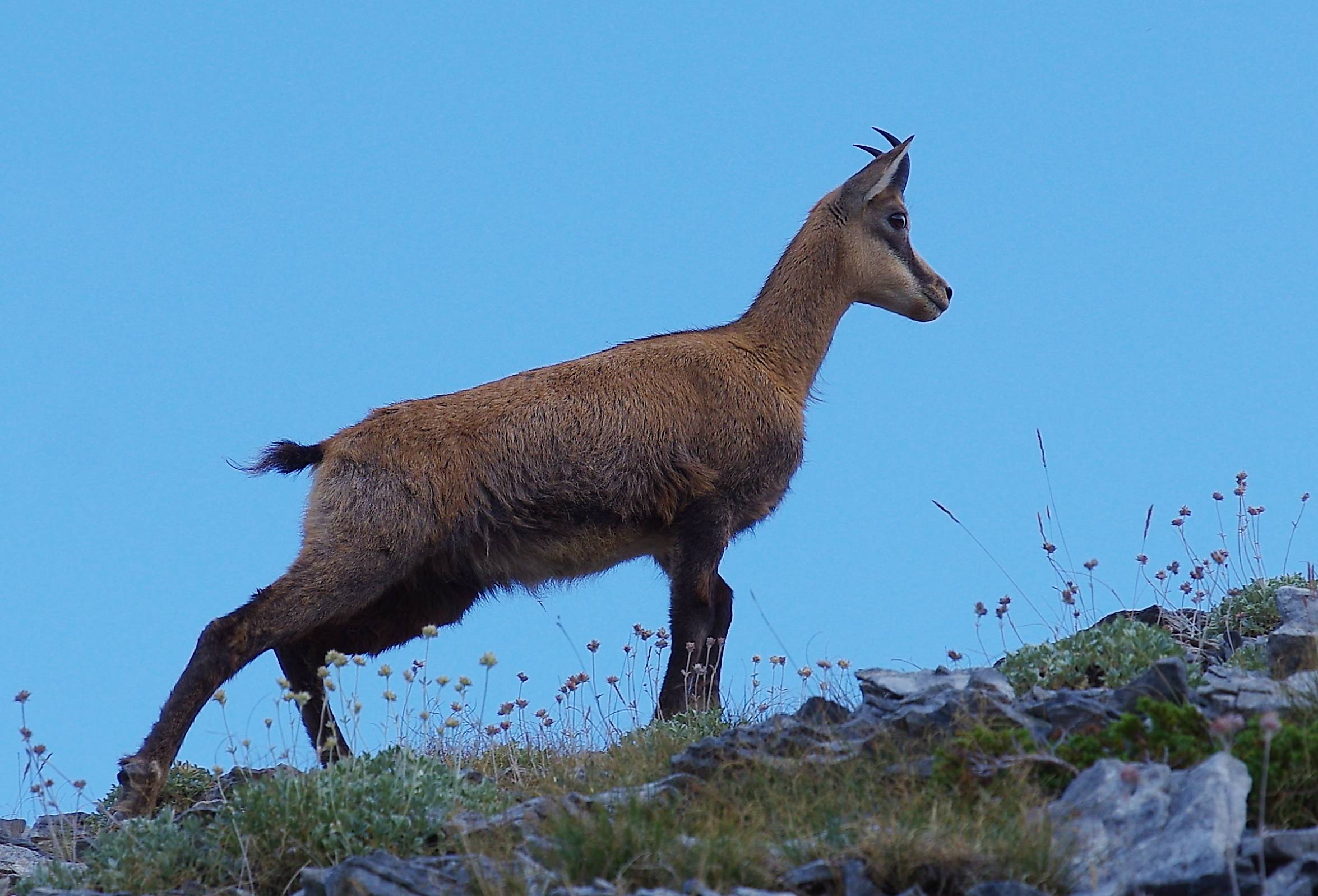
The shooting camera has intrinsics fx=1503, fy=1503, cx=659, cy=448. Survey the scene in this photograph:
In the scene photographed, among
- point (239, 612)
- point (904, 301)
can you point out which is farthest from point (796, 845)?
point (904, 301)

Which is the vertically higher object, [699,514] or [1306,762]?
[699,514]

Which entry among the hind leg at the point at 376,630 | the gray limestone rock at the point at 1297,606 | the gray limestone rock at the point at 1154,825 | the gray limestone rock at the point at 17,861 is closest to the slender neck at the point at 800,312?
the hind leg at the point at 376,630

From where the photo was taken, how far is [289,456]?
7.45 metres

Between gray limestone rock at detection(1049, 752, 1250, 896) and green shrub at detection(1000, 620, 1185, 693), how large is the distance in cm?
147

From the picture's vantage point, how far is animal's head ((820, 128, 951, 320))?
9.04 meters

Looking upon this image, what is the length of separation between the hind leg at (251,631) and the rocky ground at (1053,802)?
35 centimetres

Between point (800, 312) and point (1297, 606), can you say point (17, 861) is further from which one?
point (1297, 606)

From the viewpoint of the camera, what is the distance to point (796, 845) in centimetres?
392

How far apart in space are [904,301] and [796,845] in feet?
18.9

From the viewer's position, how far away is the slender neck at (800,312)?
28.6ft

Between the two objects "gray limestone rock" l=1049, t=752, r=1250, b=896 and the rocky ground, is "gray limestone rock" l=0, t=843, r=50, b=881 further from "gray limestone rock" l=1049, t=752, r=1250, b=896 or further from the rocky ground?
"gray limestone rock" l=1049, t=752, r=1250, b=896

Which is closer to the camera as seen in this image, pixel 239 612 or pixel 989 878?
pixel 989 878

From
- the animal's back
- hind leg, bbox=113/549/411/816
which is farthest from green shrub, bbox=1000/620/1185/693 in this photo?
hind leg, bbox=113/549/411/816

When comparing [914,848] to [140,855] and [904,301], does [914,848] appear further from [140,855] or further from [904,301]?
[904,301]
